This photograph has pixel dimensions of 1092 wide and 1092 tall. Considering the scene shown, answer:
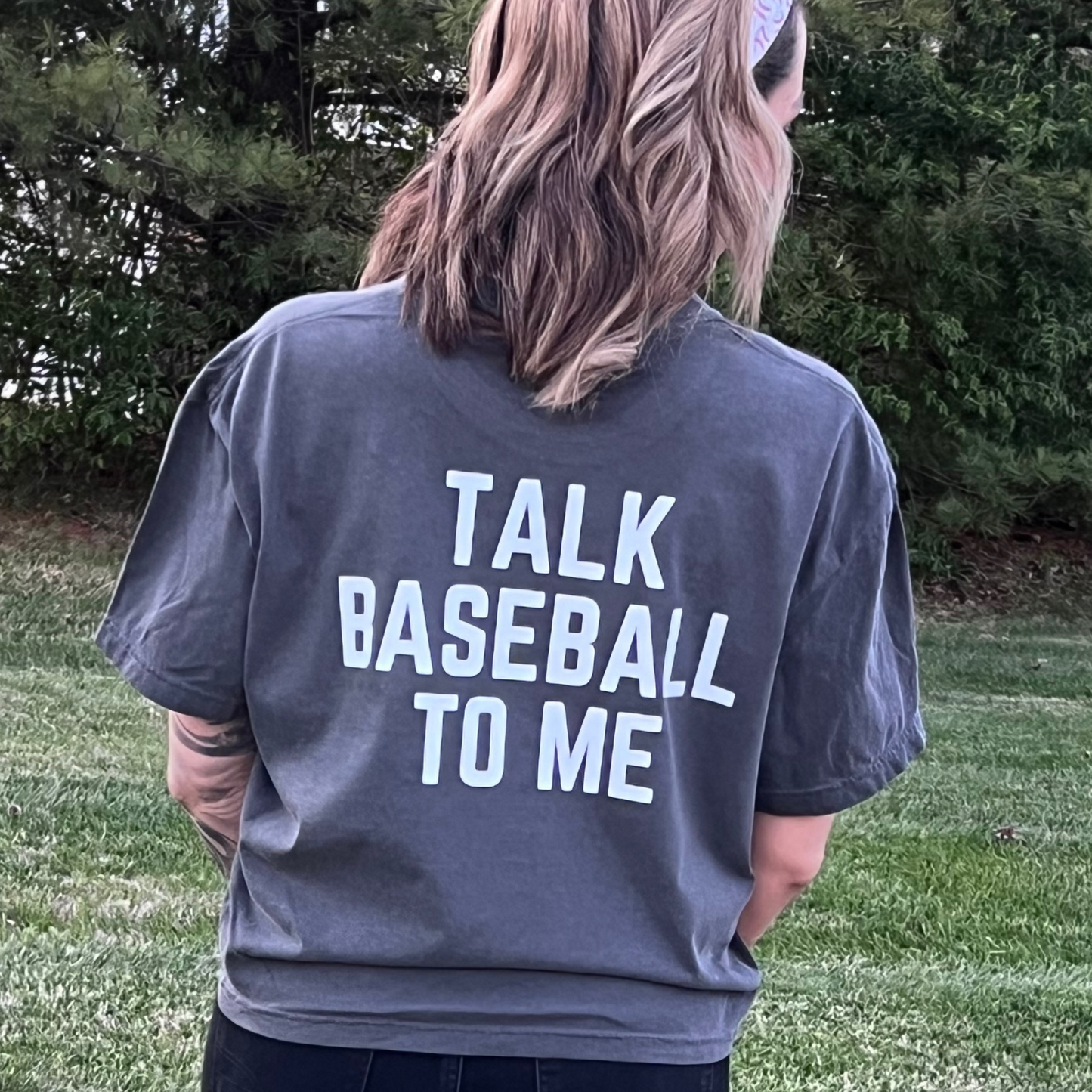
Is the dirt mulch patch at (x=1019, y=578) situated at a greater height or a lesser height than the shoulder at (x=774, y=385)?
lesser

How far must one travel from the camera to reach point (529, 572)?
4.26 ft

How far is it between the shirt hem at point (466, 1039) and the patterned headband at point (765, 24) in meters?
0.87

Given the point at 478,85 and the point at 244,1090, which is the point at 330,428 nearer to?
the point at 478,85

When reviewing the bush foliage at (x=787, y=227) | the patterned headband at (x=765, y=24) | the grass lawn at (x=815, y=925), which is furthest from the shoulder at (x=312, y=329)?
the bush foliage at (x=787, y=227)

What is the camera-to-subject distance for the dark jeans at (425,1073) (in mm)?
1314

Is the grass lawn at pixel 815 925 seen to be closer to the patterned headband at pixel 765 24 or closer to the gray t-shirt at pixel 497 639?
the gray t-shirt at pixel 497 639

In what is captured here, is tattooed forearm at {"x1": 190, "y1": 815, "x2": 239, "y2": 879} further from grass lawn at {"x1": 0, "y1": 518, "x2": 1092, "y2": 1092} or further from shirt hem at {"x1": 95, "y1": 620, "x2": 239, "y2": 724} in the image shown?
grass lawn at {"x1": 0, "y1": 518, "x2": 1092, "y2": 1092}

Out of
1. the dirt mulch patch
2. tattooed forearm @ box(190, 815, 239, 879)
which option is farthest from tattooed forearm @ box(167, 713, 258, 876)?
the dirt mulch patch

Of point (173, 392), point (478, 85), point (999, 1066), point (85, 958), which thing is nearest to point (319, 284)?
point (173, 392)

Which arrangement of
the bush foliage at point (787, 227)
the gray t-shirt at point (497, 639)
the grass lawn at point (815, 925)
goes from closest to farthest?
1. the gray t-shirt at point (497, 639)
2. the grass lawn at point (815, 925)
3. the bush foliage at point (787, 227)

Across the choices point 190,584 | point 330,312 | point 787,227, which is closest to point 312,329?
point 330,312

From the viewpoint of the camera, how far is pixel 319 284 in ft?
35.6

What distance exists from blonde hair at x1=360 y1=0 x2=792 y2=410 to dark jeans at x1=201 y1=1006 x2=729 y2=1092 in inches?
22.3

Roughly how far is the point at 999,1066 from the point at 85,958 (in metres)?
2.39
